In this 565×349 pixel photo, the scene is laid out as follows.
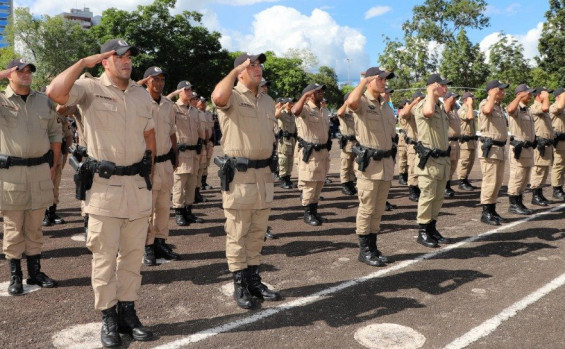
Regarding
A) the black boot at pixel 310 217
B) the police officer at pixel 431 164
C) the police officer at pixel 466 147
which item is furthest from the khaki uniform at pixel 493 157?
the police officer at pixel 466 147

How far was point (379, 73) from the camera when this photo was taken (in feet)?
18.2

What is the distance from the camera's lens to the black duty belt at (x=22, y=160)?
4.68m

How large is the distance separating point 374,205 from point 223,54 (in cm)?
3600

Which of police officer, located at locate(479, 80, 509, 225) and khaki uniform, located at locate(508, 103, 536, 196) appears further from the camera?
khaki uniform, located at locate(508, 103, 536, 196)

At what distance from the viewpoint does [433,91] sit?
612cm

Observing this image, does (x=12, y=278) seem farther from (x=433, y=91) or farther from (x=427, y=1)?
(x=427, y=1)

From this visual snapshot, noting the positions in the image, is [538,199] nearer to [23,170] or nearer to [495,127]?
[495,127]

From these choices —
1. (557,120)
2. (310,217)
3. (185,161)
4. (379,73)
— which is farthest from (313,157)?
(557,120)

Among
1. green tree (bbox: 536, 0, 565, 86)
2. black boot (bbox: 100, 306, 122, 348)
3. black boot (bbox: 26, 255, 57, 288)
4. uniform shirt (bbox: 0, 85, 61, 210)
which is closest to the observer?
black boot (bbox: 100, 306, 122, 348)

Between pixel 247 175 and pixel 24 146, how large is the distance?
235 cm

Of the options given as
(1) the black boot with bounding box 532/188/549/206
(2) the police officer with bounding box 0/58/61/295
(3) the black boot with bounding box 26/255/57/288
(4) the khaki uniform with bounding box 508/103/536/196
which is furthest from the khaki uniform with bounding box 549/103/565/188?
(3) the black boot with bounding box 26/255/57/288

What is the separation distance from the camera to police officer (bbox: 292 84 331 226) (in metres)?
7.85

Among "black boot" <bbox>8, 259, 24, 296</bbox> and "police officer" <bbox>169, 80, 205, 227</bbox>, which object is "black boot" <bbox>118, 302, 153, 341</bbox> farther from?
"police officer" <bbox>169, 80, 205, 227</bbox>

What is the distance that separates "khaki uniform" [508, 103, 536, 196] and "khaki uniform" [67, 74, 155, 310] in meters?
6.90
